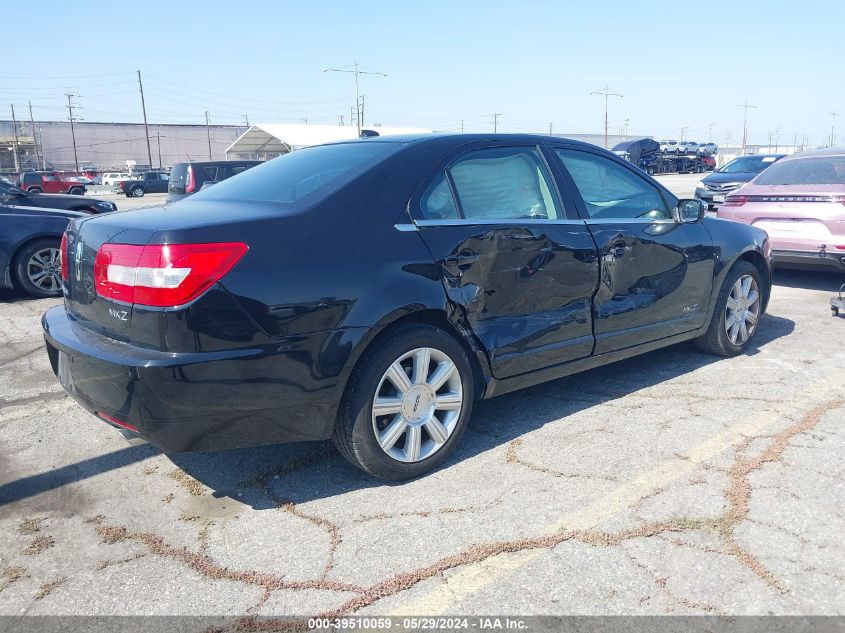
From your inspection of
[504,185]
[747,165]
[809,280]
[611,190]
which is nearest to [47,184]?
[747,165]

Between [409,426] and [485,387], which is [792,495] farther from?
[409,426]

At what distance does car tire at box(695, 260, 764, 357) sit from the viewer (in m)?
5.04

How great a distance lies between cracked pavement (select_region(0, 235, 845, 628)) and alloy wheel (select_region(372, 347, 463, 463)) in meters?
0.19

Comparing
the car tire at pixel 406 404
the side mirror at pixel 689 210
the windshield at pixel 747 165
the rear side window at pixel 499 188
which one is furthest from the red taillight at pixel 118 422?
the windshield at pixel 747 165

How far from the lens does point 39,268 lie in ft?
25.9

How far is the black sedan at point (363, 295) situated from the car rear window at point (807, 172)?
4118 mm

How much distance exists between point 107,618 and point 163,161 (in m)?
92.5

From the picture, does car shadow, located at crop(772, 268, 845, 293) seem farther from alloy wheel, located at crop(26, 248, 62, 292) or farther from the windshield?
the windshield

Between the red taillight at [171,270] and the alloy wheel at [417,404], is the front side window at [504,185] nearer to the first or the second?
the alloy wheel at [417,404]

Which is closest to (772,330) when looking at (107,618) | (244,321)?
(244,321)

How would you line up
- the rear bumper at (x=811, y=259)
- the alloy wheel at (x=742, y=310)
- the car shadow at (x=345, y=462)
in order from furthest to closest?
the rear bumper at (x=811, y=259) → the alloy wheel at (x=742, y=310) → the car shadow at (x=345, y=462)

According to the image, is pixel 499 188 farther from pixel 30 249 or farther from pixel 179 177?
pixel 179 177

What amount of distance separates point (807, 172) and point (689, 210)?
3914 millimetres

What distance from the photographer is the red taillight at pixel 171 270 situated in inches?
105
